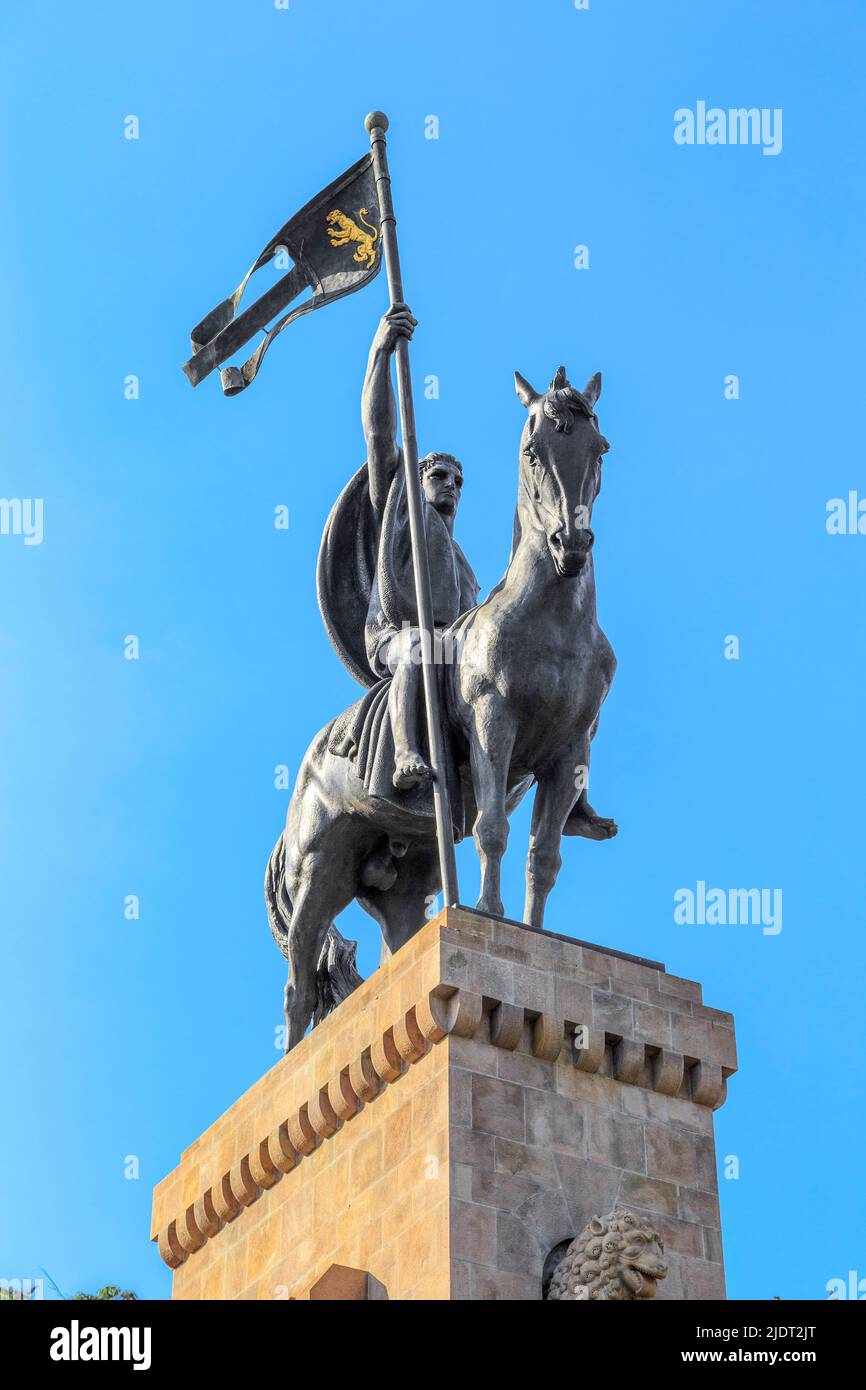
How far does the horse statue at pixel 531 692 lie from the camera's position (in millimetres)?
20031

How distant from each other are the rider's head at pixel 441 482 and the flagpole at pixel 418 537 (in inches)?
34.8

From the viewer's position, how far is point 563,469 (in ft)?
65.6

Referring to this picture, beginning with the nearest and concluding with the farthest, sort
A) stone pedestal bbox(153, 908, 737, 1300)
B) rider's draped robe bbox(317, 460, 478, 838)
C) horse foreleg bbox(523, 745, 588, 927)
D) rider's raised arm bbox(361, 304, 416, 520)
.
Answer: stone pedestal bbox(153, 908, 737, 1300) < horse foreleg bbox(523, 745, 588, 927) < rider's draped robe bbox(317, 460, 478, 838) < rider's raised arm bbox(361, 304, 416, 520)

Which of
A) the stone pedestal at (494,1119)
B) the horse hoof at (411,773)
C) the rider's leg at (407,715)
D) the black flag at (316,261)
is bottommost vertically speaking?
the stone pedestal at (494,1119)

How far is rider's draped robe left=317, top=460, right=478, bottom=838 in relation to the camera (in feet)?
70.1

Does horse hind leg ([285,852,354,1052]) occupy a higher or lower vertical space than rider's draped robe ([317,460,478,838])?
lower

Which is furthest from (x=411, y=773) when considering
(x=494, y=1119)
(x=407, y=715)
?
(x=494, y=1119)

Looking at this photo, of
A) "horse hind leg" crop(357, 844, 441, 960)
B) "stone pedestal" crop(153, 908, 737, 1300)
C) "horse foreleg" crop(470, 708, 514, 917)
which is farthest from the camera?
"horse hind leg" crop(357, 844, 441, 960)

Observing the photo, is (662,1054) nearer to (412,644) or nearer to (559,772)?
(559,772)

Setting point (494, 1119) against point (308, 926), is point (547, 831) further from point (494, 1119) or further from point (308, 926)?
point (494, 1119)

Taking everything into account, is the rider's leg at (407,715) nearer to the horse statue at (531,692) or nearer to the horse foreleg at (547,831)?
the horse statue at (531,692)

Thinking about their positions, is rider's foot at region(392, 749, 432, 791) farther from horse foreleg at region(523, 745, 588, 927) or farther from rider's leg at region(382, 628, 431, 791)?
horse foreleg at region(523, 745, 588, 927)

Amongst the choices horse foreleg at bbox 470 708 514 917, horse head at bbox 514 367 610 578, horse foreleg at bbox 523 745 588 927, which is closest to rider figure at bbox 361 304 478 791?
horse foreleg at bbox 470 708 514 917

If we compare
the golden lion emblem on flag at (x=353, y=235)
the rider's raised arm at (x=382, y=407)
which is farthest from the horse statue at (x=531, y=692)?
the golden lion emblem on flag at (x=353, y=235)
